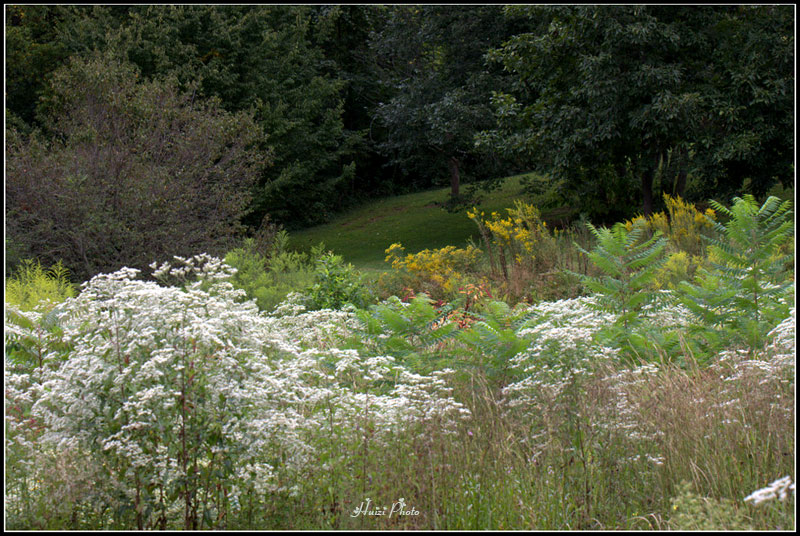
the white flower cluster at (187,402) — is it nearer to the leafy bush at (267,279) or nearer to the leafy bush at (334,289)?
the leafy bush at (267,279)

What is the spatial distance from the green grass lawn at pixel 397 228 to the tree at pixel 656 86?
5299 mm

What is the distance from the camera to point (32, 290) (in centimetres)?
713

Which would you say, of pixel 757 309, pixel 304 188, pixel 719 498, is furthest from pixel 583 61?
pixel 304 188

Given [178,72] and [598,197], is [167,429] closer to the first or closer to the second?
[598,197]

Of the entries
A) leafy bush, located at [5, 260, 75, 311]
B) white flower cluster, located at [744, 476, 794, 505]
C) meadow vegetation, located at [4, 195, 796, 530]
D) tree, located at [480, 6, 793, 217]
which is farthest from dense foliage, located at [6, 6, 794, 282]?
white flower cluster, located at [744, 476, 794, 505]

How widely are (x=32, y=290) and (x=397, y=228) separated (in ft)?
52.6

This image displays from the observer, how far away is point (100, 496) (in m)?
2.87

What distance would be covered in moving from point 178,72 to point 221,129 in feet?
24.4

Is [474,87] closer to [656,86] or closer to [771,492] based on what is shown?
[656,86]

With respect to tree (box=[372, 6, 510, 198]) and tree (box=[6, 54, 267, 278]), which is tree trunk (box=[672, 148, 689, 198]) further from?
tree (box=[6, 54, 267, 278])

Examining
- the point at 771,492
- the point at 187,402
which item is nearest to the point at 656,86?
the point at 771,492

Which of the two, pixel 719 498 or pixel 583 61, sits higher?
pixel 583 61

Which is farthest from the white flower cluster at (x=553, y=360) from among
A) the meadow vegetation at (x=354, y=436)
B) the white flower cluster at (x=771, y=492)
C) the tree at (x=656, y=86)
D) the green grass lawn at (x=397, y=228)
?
the green grass lawn at (x=397, y=228)

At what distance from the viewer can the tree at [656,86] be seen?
11.3m
